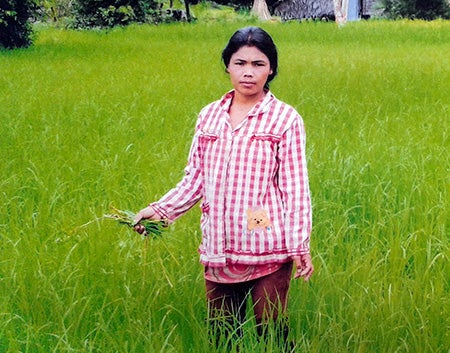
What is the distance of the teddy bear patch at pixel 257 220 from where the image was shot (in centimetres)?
241

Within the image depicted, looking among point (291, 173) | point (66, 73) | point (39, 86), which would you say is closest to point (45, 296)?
point (291, 173)

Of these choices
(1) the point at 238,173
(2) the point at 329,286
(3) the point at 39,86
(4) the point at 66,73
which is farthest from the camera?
(4) the point at 66,73

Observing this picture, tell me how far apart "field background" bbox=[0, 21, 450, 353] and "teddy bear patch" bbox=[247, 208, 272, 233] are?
0.36 meters

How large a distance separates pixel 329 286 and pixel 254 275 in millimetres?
670

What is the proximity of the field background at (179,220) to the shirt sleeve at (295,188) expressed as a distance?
321 mm

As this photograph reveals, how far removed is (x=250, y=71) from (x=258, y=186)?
31cm

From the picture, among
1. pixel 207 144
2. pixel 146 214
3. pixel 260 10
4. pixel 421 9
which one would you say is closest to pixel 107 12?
pixel 260 10

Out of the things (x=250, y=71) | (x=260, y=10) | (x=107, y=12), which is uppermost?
(x=250, y=71)

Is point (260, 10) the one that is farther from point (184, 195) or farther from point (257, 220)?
point (257, 220)

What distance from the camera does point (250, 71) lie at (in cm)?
241

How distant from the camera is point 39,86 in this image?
29.9 feet

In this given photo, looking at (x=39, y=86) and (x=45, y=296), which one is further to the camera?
(x=39, y=86)

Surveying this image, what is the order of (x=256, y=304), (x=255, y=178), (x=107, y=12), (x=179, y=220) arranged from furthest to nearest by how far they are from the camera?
→ (x=107, y=12) < (x=179, y=220) < (x=256, y=304) < (x=255, y=178)

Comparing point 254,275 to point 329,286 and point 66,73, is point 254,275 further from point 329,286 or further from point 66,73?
point 66,73
